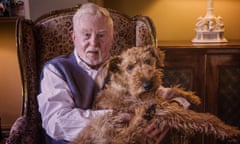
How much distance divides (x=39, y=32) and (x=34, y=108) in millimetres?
300

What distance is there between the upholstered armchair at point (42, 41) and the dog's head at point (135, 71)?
245mm

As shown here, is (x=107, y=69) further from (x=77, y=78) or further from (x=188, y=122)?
(x=188, y=122)

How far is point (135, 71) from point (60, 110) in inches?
8.9

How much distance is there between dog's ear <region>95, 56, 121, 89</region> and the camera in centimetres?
81

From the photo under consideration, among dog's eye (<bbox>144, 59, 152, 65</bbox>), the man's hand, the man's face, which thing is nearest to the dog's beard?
the man's face

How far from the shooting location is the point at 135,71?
78 cm

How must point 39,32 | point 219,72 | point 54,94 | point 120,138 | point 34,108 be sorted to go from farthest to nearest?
point 219,72 → point 39,32 → point 34,108 → point 54,94 → point 120,138

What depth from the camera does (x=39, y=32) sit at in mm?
1202

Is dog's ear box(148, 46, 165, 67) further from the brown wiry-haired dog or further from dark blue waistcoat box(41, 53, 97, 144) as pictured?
dark blue waistcoat box(41, 53, 97, 144)

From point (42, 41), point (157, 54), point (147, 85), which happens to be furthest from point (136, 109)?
point (42, 41)

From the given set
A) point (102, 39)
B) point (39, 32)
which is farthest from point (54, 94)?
point (39, 32)

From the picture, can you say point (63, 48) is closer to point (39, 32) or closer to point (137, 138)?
point (39, 32)

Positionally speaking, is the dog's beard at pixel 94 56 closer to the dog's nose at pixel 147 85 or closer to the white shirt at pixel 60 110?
the white shirt at pixel 60 110

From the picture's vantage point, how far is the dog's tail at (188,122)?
76cm
